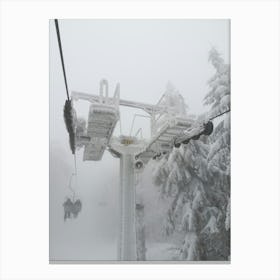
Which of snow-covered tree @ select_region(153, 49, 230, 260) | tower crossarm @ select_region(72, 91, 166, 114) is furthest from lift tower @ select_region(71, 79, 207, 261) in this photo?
snow-covered tree @ select_region(153, 49, 230, 260)

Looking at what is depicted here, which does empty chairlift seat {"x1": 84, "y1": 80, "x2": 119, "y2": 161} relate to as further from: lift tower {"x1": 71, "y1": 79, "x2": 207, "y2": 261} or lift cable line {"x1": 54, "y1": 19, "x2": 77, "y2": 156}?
lift cable line {"x1": 54, "y1": 19, "x2": 77, "y2": 156}

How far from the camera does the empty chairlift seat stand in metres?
3.15

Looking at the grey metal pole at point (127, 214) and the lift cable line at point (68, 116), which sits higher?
the lift cable line at point (68, 116)

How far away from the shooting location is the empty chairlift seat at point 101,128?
3148 mm

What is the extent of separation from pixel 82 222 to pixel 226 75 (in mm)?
1574

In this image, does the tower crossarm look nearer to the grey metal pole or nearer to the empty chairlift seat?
the empty chairlift seat

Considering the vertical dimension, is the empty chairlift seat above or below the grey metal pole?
above

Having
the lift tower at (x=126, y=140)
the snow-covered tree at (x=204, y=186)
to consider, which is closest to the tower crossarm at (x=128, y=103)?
the lift tower at (x=126, y=140)

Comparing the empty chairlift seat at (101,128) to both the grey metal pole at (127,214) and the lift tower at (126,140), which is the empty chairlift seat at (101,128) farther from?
the grey metal pole at (127,214)

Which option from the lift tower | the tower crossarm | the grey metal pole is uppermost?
the tower crossarm

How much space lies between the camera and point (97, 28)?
322 centimetres

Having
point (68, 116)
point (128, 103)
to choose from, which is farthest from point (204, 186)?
point (68, 116)
